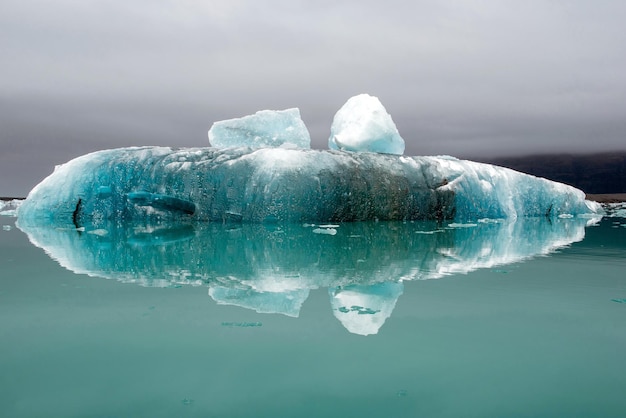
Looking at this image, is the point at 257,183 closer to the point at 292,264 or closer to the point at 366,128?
the point at 366,128

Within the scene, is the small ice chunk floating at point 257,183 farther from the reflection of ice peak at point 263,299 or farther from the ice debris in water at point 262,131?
the reflection of ice peak at point 263,299

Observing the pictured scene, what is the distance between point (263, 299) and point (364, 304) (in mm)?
588

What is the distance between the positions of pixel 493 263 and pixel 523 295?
147 cm

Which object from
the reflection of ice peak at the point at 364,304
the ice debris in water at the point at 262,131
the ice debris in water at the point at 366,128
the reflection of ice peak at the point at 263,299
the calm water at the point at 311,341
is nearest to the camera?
the calm water at the point at 311,341

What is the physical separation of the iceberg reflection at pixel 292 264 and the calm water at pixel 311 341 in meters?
0.03

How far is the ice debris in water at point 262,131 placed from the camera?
41.1 feet

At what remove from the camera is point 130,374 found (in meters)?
1.57

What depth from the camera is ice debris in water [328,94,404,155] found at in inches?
510

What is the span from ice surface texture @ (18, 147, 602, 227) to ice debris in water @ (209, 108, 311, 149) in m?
1.40

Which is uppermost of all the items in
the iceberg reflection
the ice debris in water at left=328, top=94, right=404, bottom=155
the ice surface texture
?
the ice debris in water at left=328, top=94, right=404, bottom=155

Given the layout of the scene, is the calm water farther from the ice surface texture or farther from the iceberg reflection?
the ice surface texture

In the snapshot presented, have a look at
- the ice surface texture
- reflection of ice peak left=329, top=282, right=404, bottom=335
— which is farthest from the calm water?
the ice surface texture

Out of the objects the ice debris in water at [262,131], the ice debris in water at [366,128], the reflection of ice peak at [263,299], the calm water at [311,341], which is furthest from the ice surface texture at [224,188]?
the reflection of ice peak at [263,299]

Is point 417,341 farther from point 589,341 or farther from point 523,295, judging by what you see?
point 523,295
